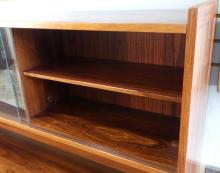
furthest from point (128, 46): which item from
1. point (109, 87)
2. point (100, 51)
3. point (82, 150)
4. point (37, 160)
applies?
point (37, 160)

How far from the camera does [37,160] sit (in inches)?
40.7

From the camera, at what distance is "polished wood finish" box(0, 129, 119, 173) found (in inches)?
38.4

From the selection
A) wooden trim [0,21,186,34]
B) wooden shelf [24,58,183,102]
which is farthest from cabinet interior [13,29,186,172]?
wooden trim [0,21,186,34]

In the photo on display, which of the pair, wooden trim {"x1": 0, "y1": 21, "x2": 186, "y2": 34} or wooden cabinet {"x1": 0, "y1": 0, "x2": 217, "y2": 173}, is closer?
wooden trim {"x1": 0, "y1": 21, "x2": 186, "y2": 34}

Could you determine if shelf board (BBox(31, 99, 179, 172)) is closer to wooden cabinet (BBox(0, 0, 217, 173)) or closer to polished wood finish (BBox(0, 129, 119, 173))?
wooden cabinet (BBox(0, 0, 217, 173))

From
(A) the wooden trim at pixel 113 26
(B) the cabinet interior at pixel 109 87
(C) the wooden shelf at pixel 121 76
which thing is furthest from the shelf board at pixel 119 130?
(A) the wooden trim at pixel 113 26

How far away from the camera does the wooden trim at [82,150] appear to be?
67cm

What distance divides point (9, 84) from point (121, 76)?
448 mm

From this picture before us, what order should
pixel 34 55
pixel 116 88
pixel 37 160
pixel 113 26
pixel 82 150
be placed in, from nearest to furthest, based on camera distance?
pixel 113 26 < pixel 116 88 < pixel 82 150 < pixel 34 55 < pixel 37 160

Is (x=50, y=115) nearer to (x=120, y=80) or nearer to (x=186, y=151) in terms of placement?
(x=120, y=80)

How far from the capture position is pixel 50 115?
3.08 ft

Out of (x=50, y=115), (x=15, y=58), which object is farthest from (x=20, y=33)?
(x=50, y=115)

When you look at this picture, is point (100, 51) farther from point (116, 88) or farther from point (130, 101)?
point (116, 88)

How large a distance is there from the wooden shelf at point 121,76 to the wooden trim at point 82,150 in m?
0.19
